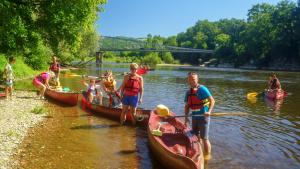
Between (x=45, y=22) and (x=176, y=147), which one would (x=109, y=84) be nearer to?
(x=176, y=147)

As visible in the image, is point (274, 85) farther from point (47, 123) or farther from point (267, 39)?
point (267, 39)

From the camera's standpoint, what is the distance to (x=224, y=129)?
13.5 m

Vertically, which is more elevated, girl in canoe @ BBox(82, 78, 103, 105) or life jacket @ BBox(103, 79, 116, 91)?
life jacket @ BBox(103, 79, 116, 91)

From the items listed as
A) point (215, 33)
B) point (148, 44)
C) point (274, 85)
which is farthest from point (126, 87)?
point (148, 44)

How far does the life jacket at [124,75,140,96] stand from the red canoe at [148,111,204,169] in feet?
4.00

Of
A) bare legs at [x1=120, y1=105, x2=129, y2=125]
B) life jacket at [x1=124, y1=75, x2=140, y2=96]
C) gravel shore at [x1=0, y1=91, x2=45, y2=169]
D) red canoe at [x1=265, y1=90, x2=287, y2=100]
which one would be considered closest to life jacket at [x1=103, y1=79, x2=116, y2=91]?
bare legs at [x1=120, y1=105, x2=129, y2=125]

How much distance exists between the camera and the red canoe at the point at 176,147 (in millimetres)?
7648

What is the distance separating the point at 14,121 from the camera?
1221 centimetres

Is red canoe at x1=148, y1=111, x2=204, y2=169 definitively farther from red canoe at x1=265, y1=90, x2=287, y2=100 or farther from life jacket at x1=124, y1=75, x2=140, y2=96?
red canoe at x1=265, y1=90, x2=287, y2=100

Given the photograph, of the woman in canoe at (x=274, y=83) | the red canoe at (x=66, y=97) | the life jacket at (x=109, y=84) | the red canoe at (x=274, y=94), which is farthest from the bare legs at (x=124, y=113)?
the woman in canoe at (x=274, y=83)

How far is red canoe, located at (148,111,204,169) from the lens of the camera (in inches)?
301

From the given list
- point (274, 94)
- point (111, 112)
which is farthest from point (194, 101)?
point (274, 94)

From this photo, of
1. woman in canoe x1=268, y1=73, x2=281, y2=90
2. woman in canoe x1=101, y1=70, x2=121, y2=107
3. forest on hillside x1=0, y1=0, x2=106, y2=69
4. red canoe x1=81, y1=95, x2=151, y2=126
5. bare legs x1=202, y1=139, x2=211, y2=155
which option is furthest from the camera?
woman in canoe x1=268, y1=73, x2=281, y2=90

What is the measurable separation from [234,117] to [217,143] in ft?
16.2
